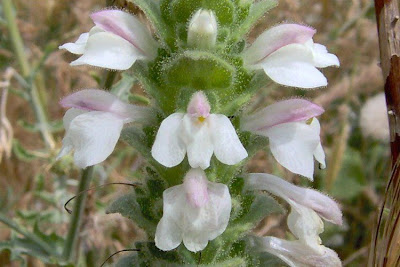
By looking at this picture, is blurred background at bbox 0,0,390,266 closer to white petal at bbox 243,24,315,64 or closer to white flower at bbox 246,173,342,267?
white flower at bbox 246,173,342,267

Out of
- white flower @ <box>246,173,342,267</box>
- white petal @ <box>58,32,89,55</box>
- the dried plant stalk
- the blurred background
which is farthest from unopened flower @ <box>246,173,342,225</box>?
the blurred background

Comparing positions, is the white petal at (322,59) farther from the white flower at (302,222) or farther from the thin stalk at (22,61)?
the thin stalk at (22,61)

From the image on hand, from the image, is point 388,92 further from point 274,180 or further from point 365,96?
point 365,96

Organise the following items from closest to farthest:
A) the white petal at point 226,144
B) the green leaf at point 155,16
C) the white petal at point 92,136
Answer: the white petal at point 226,144 < the white petal at point 92,136 < the green leaf at point 155,16

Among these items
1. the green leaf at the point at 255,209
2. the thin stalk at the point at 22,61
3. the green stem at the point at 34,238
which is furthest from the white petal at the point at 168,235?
the thin stalk at the point at 22,61

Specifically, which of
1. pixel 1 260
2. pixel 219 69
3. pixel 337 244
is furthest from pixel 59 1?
pixel 219 69

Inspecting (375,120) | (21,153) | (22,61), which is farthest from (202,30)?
(375,120)
